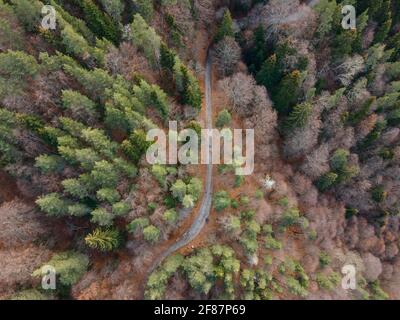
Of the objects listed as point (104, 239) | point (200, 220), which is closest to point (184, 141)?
point (200, 220)

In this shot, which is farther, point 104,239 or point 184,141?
point 184,141

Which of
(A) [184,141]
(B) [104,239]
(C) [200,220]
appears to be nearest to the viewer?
(B) [104,239]

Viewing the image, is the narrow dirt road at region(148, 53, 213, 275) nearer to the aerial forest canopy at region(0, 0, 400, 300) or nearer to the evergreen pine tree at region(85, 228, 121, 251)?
the aerial forest canopy at region(0, 0, 400, 300)

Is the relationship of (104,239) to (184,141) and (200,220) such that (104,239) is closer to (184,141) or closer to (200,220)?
(200,220)

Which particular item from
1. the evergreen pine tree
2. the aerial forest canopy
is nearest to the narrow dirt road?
the aerial forest canopy

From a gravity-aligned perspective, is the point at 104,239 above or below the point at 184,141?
below

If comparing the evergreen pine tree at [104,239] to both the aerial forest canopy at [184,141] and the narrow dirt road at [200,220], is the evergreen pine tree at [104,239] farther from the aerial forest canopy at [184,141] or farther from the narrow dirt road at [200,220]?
the narrow dirt road at [200,220]

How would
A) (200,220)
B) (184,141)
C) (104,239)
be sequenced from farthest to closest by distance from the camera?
(200,220), (184,141), (104,239)

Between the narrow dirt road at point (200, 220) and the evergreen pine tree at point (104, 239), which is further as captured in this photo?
the narrow dirt road at point (200, 220)

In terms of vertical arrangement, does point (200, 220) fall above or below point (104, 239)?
above

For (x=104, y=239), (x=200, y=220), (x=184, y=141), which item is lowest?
(x=104, y=239)

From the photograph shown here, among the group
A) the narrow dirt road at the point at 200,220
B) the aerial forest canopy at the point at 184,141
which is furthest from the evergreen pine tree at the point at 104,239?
the narrow dirt road at the point at 200,220

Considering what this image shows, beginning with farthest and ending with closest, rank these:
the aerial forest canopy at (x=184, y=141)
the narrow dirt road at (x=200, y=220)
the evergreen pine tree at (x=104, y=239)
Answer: the narrow dirt road at (x=200, y=220) < the aerial forest canopy at (x=184, y=141) < the evergreen pine tree at (x=104, y=239)
